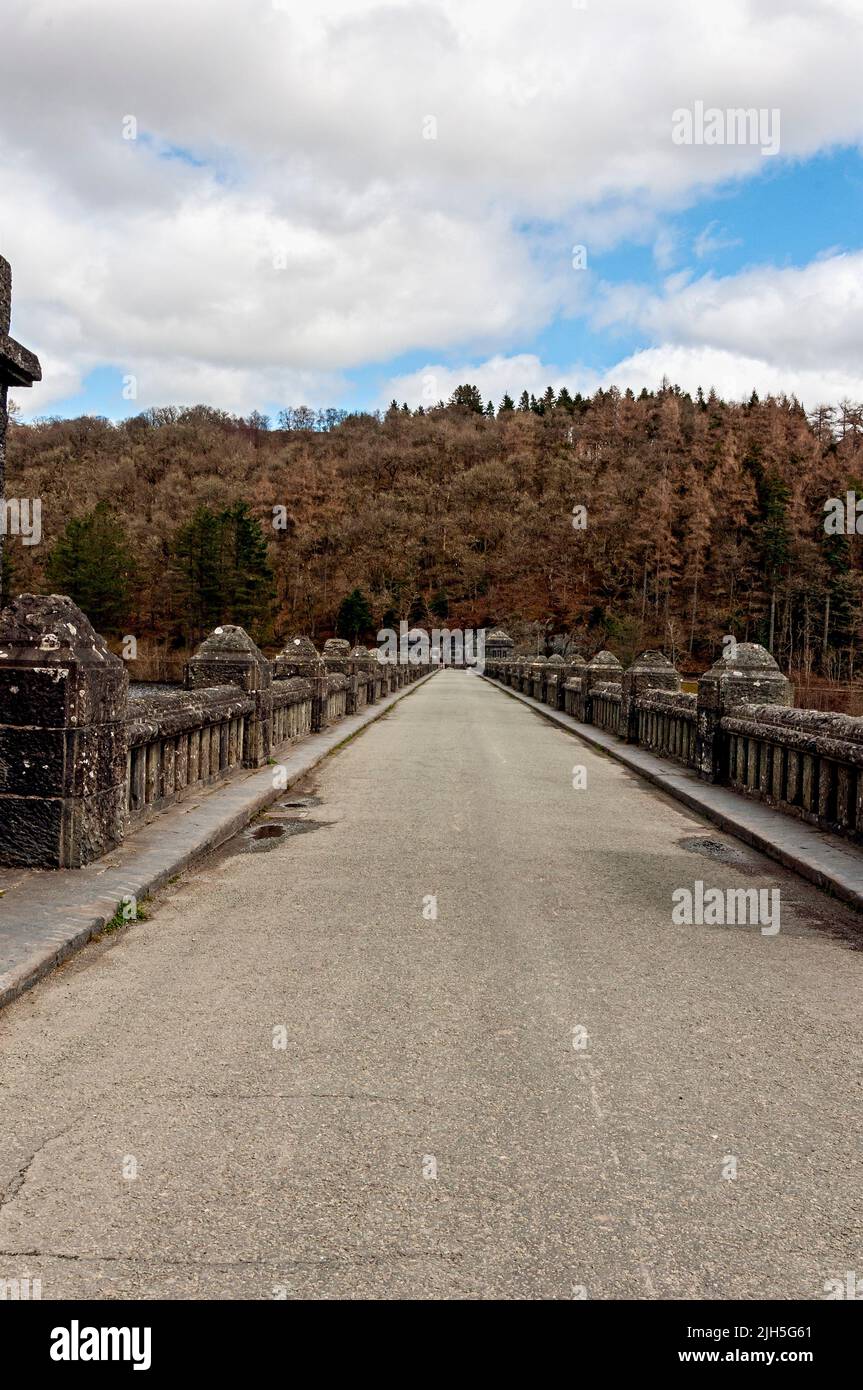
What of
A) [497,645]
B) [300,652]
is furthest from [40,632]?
[497,645]

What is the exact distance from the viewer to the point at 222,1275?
2.26 metres

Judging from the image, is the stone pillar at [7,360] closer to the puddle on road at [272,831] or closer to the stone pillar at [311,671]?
the puddle on road at [272,831]

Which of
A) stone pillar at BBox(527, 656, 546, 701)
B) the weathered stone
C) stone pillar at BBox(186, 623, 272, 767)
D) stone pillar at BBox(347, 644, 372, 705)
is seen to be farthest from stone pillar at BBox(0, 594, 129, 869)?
the weathered stone

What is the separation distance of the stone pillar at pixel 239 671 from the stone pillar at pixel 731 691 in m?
5.53

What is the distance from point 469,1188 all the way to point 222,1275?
733 mm

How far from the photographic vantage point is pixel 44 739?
5895 millimetres

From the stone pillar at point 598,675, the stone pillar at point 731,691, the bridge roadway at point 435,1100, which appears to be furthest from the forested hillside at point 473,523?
the bridge roadway at point 435,1100

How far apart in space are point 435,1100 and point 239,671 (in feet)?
28.9

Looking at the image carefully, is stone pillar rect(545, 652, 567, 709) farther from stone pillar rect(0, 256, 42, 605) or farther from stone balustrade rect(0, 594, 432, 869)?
stone pillar rect(0, 256, 42, 605)

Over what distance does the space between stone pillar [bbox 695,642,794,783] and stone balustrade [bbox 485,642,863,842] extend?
12mm

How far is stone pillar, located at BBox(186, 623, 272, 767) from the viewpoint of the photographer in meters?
11.5

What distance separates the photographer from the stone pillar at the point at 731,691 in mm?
11078
